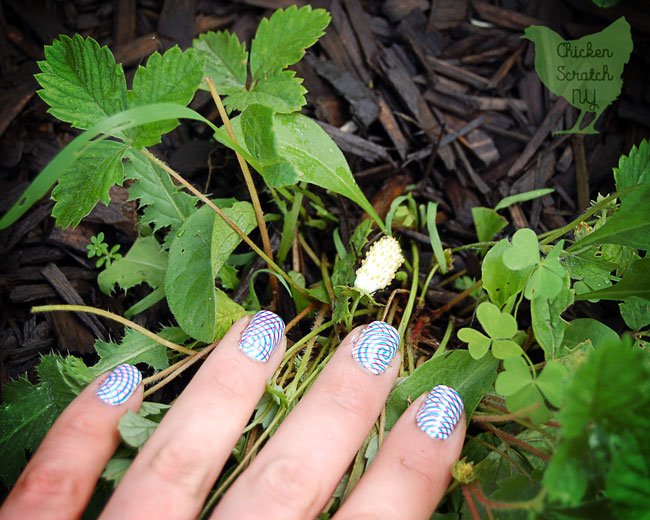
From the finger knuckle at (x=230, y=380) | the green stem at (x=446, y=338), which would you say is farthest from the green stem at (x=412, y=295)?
the finger knuckle at (x=230, y=380)

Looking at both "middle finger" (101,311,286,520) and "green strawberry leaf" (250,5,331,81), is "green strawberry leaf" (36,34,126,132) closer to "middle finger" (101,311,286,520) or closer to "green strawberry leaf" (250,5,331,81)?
"green strawberry leaf" (250,5,331,81)

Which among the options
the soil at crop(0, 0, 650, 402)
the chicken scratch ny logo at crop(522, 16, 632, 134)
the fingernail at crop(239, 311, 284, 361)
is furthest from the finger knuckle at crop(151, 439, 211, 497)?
the chicken scratch ny logo at crop(522, 16, 632, 134)

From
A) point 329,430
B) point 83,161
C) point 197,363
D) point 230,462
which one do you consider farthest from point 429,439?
point 83,161

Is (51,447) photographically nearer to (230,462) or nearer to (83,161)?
(230,462)

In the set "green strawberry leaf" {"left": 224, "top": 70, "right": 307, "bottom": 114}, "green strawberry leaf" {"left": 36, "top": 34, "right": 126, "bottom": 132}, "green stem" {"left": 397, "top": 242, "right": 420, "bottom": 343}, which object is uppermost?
"green strawberry leaf" {"left": 36, "top": 34, "right": 126, "bottom": 132}

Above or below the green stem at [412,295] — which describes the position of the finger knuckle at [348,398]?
above

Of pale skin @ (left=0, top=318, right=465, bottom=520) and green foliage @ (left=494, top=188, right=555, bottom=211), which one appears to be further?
green foliage @ (left=494, top=188, right=555, bottom=211)

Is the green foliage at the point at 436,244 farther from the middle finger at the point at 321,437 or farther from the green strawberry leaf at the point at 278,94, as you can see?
the green strawberry leaf at the point at 278,94
